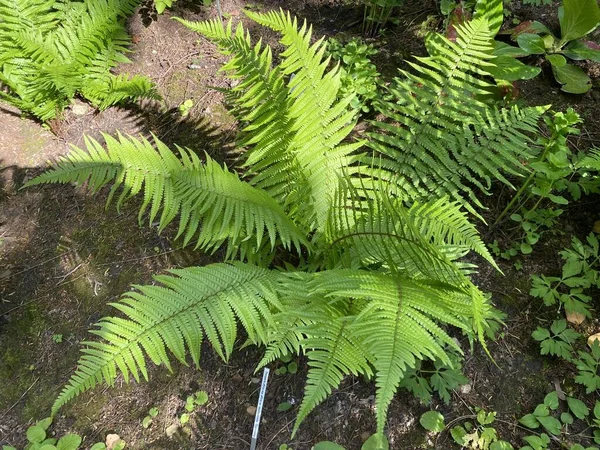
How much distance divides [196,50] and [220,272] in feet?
5.97

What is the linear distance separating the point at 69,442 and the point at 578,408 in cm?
214

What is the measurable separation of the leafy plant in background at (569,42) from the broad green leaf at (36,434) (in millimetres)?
3078

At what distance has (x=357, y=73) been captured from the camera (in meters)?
2.45

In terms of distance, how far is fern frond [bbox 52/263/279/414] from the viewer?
1457 mm

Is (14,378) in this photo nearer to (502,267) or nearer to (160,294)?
(160,294)

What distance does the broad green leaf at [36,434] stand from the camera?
6.25ft

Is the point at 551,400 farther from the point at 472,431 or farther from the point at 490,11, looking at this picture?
the point at 490,11

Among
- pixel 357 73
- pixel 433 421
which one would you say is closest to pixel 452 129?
pixel 357 73

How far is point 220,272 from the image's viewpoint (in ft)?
5.46

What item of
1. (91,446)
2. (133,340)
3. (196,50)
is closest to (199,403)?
(91,446)

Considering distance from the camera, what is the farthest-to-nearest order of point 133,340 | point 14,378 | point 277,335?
point 14,378, point 277,335, point 133,340

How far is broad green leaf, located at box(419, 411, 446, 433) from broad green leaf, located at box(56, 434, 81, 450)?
1465 millimetres

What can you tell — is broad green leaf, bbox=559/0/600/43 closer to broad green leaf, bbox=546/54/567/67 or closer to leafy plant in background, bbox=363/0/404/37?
broad green leaf, bbox=546/54/567/67

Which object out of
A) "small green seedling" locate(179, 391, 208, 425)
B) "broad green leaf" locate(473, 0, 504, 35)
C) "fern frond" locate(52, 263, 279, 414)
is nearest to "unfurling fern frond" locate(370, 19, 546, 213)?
"broad green leaf" locate(473, 0, 504, 35)
